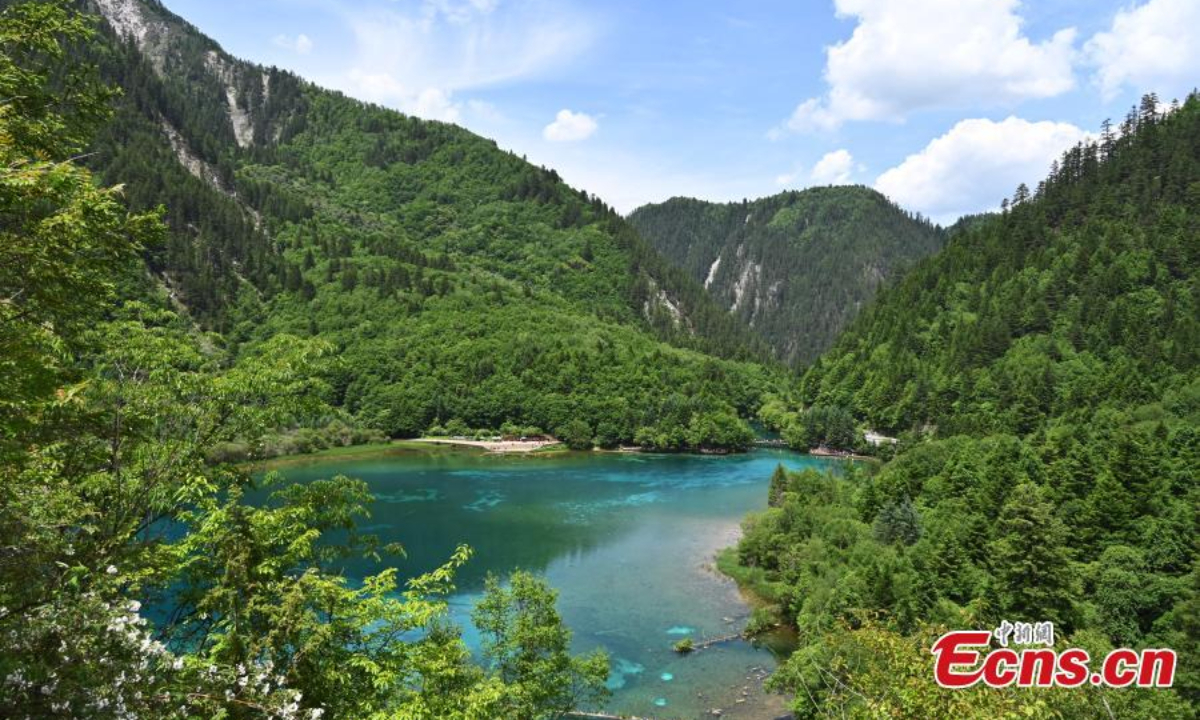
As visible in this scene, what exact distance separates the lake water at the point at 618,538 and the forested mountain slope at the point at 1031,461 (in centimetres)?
504

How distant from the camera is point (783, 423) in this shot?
128 metres

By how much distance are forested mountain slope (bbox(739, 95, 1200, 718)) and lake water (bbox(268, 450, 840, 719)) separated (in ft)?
16.5

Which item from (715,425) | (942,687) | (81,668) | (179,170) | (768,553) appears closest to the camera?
(81,668)

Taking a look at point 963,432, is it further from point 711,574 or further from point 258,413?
point 258,413

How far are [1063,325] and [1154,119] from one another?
58.4 m

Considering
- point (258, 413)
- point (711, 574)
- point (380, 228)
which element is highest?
point (380, 228)

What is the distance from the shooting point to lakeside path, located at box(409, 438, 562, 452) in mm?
108562

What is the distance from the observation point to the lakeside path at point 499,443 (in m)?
109

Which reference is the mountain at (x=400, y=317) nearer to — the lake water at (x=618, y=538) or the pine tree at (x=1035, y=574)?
the lake water at (x=618, y=538)

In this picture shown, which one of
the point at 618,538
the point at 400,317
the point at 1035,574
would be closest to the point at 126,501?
the point at 1035,574

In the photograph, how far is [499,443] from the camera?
113m

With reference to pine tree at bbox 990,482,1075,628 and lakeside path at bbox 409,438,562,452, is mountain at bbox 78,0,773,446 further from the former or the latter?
pine tree at bbox 990,482,1075,628

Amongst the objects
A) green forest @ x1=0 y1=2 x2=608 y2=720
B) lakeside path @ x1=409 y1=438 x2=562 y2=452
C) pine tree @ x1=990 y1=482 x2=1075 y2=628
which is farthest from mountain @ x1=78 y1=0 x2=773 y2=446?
green forest @ x1=0 y1=2 x2=608 y2=720

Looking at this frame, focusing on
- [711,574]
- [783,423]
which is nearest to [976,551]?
[711,574]
